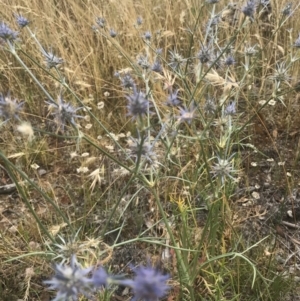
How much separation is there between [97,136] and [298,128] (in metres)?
0.96

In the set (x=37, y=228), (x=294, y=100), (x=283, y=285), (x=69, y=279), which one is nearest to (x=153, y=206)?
(x=37, y=228)

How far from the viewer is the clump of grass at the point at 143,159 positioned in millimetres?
1115

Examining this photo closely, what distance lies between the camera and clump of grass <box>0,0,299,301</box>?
1115 millimetres

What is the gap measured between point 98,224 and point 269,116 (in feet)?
3.36

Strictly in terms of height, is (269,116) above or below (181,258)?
below

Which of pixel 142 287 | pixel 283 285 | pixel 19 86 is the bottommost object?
pixel 283 285

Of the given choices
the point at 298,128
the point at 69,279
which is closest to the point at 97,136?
the point at 298,128

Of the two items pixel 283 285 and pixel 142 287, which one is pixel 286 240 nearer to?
pixel 283 285

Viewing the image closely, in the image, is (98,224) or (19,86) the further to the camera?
(19,86)

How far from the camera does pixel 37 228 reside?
66.1 inches

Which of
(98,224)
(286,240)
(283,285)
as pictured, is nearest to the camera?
(283,285)

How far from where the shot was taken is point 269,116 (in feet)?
7.32

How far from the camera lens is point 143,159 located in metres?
1.18

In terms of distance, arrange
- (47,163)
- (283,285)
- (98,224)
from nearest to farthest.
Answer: (283,285)
(98,224)
(47,163)
